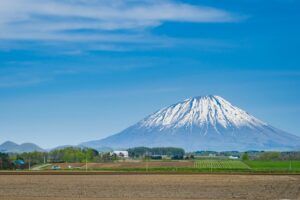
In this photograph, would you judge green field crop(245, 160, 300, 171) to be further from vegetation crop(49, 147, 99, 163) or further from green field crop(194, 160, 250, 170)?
vegetation crop(49, 147, 99, 163)

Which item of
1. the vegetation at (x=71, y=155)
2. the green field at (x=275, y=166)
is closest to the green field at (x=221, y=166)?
the green field at (x=275, y=166)

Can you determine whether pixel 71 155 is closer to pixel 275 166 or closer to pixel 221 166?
pixel 221 166

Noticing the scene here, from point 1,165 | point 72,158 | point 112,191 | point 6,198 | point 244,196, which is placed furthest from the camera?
point 72,158

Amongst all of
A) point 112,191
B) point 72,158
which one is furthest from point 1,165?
point 112,191

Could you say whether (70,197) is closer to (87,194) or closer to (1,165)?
(87,194)

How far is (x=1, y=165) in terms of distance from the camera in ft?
414

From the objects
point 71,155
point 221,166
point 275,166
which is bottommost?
point 275,166

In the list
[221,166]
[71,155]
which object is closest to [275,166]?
[221,166]

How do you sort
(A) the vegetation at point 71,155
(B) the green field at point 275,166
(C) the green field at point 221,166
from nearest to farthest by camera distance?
(B) the green field at point 275,166 < (C) the green field at point 221,166 < (A) the vegetation at point 71,155

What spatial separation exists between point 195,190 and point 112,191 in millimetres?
6240

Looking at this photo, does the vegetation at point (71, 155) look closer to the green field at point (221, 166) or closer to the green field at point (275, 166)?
the green field at point (221, 166)

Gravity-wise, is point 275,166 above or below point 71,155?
below

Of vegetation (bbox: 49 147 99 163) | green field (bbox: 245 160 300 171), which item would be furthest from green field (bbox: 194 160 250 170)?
vegetation (bbox: 49 147 99 163)

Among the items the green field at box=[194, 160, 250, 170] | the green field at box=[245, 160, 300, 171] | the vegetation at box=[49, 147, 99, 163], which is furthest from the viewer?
the vegetation at box=[49, 147, 99, 163]
